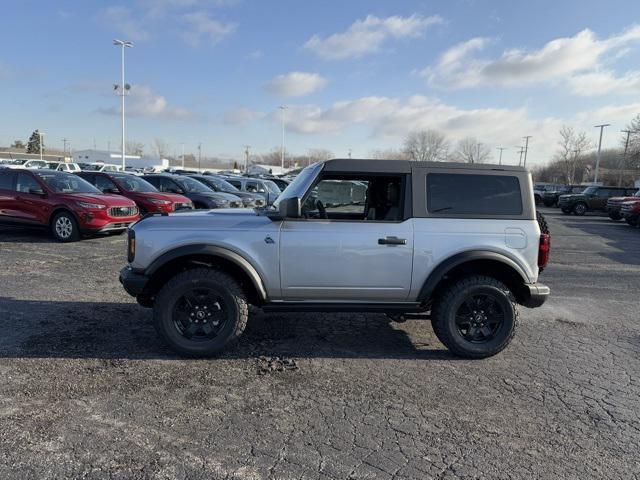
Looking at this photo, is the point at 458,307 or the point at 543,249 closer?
the point at 458,307

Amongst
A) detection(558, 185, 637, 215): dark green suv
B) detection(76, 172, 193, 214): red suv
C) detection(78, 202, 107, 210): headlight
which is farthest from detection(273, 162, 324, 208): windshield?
detection(558, 185, 637, 215): dark green suv

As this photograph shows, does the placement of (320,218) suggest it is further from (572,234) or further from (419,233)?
(572,234)

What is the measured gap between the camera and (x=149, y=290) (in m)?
4.42

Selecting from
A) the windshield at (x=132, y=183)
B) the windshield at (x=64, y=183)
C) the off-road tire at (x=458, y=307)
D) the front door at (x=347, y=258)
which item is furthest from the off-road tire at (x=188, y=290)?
the windshield at (x=132, y=183)

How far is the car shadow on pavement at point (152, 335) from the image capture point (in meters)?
4.39

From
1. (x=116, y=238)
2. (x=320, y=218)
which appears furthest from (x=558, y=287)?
(x=116, y=238)

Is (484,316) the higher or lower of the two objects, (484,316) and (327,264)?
the lower

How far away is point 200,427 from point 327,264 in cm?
178

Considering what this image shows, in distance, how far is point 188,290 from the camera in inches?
166

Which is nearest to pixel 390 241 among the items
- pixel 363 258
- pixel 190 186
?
pixel 363 258

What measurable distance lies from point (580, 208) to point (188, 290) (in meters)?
27.6

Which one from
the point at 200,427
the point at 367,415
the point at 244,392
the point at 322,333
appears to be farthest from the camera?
the point at 322,333

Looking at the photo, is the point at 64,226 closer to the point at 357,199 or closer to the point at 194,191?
the point at 194,191

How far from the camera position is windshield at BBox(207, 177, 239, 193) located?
57.7 ft
